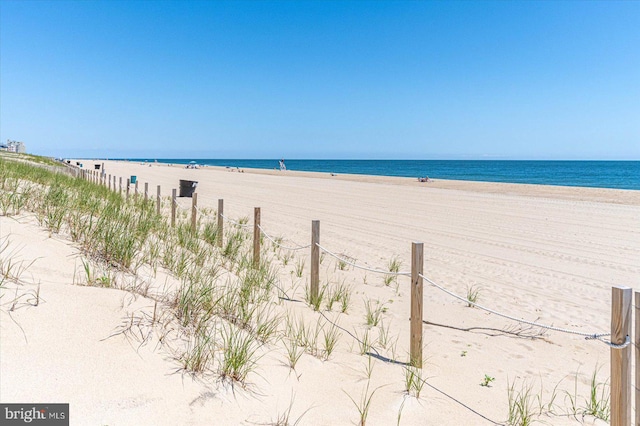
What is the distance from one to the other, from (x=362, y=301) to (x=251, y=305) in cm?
194

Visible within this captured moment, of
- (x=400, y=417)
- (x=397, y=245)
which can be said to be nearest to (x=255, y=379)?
(x=400, y=417)

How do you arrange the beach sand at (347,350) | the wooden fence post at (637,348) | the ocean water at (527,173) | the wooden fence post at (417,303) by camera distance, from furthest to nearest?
the ocean water at (527,173), the wooden fence post at (417,303), the beach sand at (347,350), the wooden fence post at (637,348)

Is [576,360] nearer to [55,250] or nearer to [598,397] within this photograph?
[598,397]

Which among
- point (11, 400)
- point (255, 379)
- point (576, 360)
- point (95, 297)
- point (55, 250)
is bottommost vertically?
point (576, 360)

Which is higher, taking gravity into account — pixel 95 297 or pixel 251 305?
pixel 95 297

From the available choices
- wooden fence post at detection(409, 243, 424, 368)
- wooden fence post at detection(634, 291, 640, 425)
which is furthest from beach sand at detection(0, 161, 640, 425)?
wooden fence post at detection(634, 291, 640, 425)

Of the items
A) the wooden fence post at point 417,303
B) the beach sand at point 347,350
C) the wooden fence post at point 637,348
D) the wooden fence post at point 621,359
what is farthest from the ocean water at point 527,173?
the wooden fence post at point 621,359

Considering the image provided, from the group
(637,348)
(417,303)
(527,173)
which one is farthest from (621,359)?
(527,173)

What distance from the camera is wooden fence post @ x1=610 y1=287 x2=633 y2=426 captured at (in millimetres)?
2598

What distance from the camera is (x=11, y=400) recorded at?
2.52 metres

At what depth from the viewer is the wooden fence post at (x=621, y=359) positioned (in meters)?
2.60

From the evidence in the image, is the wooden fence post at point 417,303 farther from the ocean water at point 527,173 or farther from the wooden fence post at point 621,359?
the ocean water at point 527,173

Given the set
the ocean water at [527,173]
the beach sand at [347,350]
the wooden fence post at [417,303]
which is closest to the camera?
the beach sand at [347,350]

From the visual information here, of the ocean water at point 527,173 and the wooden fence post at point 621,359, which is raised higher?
the ocean water at point 527,173
